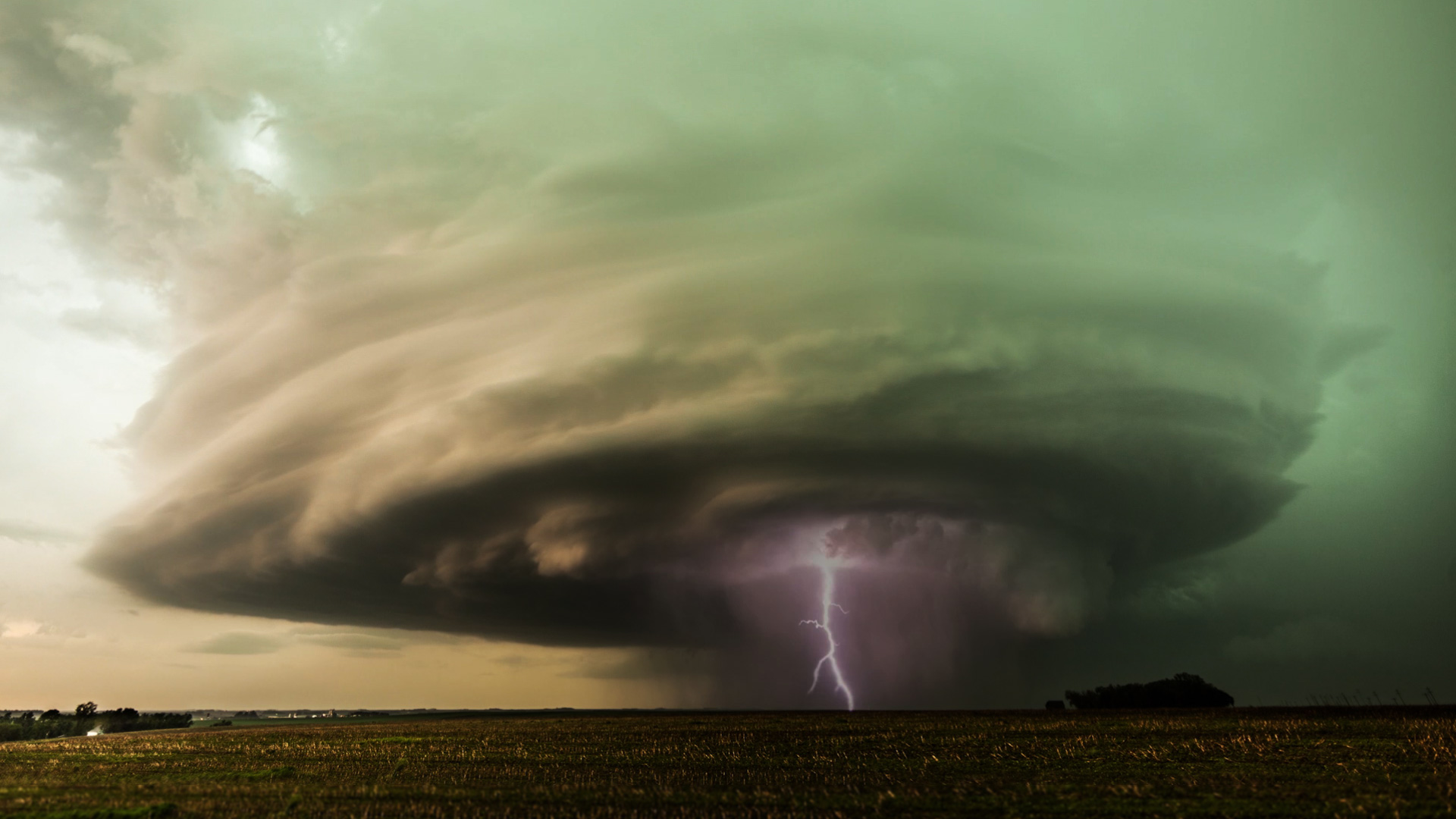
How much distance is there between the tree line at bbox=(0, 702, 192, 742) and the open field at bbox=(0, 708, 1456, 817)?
2343 inches

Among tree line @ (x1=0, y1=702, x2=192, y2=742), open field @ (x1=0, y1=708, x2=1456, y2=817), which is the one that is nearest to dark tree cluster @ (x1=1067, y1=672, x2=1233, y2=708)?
open field @ (x1=0, y1=708, x2=1456, y2=817)

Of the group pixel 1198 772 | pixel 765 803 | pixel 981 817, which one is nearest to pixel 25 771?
pixel 765 803

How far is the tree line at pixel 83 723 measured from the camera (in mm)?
111294

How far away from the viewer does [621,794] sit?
3722cm

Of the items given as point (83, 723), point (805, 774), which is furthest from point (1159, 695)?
point (83, 723)

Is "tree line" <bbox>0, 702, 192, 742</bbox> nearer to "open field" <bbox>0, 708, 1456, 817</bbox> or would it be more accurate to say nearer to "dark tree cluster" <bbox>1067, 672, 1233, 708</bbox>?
"open field" <bbox>0, 708, 1456, 817</bbox>

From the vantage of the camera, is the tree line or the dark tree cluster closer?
the tree line

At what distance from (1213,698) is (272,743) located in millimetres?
188197

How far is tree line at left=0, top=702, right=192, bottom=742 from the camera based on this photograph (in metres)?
111

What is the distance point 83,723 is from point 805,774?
6619 inches

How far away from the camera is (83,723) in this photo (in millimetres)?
Answer: 142500

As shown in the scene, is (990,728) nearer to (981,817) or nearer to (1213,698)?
(981,817)

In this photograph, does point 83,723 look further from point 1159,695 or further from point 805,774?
point 1159,695

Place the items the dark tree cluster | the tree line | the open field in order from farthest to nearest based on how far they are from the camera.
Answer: the dark tree cluster → the tree line → the open field
